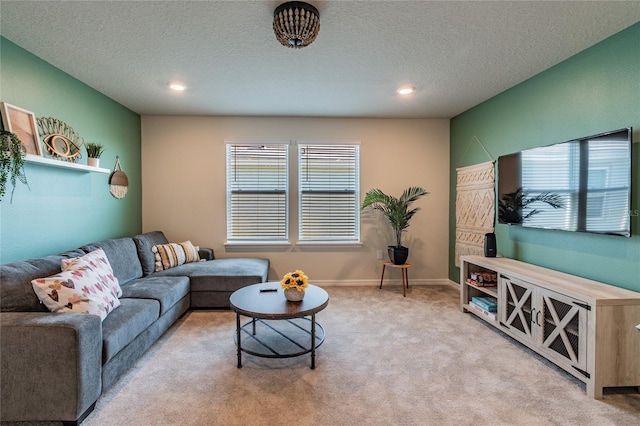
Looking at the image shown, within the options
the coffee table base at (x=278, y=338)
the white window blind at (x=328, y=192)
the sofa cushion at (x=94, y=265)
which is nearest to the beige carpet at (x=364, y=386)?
the coffee table base at (x=278, y=338)

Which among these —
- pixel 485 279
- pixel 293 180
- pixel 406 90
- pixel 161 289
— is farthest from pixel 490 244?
pixel 161 289

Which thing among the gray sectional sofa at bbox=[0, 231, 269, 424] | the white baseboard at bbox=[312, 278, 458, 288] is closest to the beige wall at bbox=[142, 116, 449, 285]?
the white baseboard at bbox=[312, 278, 458, 288]

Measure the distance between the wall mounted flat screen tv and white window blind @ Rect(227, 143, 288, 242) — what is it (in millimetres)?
2913

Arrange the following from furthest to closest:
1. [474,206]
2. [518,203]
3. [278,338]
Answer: [474,206] → [518,203] → [278,338]

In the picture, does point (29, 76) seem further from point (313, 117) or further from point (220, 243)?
point (313, 117)

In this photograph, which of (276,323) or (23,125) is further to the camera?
(276,323)

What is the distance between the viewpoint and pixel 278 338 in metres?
2.70

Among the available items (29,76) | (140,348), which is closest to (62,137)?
(29,76)

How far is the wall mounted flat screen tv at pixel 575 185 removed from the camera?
210cm

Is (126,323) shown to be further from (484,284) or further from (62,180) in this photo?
(484,284)

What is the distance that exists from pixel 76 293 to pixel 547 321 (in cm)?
344

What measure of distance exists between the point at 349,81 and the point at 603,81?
2099mm

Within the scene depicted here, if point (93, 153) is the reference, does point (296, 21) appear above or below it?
above

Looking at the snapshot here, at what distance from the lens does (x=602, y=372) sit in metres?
1.90
